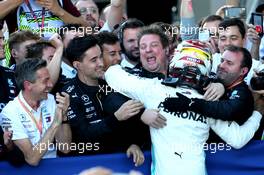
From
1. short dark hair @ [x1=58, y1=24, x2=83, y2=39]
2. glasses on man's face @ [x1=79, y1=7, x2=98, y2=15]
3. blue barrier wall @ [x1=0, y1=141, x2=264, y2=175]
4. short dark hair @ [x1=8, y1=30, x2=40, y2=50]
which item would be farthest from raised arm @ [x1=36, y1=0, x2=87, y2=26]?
blue barrier wall @ [x1=0, y1=141, x2=264, y2=175]

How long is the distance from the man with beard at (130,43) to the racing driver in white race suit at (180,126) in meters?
0.94

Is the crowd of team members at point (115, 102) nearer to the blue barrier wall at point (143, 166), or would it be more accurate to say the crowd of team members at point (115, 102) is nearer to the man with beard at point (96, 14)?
the blue barrier wall at point (143, 166)

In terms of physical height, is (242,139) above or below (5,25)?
below

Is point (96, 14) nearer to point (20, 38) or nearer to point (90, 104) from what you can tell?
point (20, 38)

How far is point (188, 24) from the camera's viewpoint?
6.96 metres

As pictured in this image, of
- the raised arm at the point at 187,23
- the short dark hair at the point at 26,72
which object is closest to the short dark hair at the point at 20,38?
the short dark hair at the point at 26,72

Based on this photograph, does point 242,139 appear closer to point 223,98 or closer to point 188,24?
point 223,98

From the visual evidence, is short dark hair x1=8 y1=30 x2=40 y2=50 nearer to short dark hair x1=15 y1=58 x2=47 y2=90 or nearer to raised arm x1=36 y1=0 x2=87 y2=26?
raised arm x1=36 y1=0 x2=87 y2=26

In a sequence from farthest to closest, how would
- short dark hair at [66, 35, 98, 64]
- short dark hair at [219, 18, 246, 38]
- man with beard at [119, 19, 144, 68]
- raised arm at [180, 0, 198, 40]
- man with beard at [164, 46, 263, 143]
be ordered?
raised arm at [180, 0, 198, 40] < short dark hair at [219, 18, 246, 38] < man with beard at [119, 19, 144, 68] < short dark hair at [66, 35, 98, 64] < man with beard at [164, 46, 263, 143]

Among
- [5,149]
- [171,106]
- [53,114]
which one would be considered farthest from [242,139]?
[5,149]

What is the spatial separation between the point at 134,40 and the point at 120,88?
113cm

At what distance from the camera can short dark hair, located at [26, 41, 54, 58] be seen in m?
5.36

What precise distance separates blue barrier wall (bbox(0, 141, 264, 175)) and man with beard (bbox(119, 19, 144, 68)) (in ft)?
3.77

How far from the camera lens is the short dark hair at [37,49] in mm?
5355
